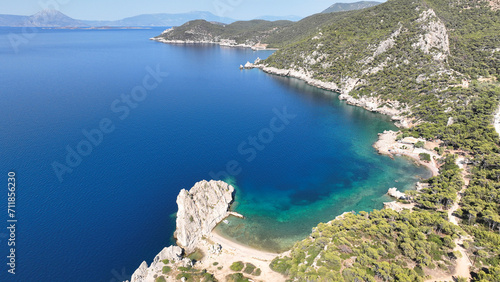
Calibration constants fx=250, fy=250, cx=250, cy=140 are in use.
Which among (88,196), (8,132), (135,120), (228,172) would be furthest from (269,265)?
(8,132)

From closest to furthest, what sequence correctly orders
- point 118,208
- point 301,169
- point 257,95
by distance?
point 118,208 → point 301,169 → point 257,95

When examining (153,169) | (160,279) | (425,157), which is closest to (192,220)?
(160,279)

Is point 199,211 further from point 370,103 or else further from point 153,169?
point 370,103

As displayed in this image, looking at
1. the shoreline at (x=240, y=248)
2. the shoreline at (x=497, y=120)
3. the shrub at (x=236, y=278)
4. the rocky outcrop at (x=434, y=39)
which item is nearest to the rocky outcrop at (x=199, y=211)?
the shoreline at (x=240, y=248)

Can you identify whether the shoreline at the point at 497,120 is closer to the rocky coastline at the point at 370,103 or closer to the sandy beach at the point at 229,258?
the rocky coastline at the point at 370,103

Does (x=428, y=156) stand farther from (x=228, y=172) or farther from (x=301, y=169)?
(x=228, y=172)

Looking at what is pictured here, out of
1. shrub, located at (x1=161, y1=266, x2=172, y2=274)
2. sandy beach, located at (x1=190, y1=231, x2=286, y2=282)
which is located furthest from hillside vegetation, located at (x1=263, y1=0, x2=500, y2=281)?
shrub, located at (x1=161, y1=266, x2=172, y2=274)

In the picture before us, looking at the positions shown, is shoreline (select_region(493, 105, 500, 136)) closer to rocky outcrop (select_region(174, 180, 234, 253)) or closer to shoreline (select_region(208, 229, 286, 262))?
shoreline (select_region(208, 229, 286, 262))
